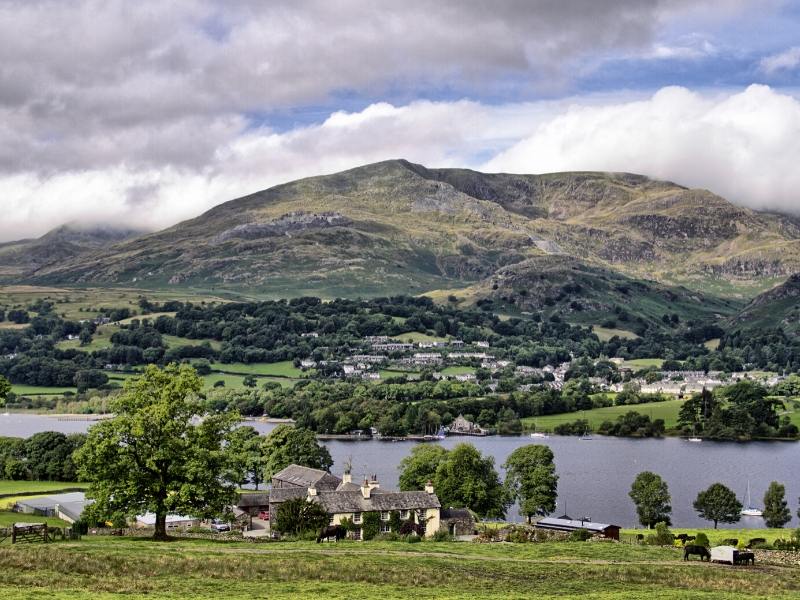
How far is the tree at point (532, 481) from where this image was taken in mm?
91375

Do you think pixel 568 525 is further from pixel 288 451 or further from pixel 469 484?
pixel 288 451

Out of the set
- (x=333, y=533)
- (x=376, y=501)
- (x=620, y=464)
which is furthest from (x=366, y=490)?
(x=620, y=464)

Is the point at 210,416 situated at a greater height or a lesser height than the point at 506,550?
greater

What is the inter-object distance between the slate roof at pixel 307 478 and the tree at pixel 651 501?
93.0ft

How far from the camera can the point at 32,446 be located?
114438 millimetres

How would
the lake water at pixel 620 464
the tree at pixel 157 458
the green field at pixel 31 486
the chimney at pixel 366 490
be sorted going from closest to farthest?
the tree at pixel 157 458 → the chimney at pixel 366 490 → the green field at pixel 31 486 → the lake water at pixel 620 464

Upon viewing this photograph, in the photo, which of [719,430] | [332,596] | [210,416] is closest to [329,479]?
[210,416]

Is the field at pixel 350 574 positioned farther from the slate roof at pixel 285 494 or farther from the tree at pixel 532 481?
the tree at pixel 532 481

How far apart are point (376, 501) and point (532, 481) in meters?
22.6

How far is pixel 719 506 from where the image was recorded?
9656 cm

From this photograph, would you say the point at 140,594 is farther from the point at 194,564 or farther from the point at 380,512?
the point at 380,512

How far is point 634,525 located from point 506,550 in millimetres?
48383

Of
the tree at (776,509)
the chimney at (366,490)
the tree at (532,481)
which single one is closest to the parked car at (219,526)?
the chimney at (366,490)

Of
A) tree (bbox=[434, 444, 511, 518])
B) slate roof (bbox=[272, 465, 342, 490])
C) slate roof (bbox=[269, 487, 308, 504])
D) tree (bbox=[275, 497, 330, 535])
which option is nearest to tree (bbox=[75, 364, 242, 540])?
tree (bbox=[275, 497, 330, 535])
